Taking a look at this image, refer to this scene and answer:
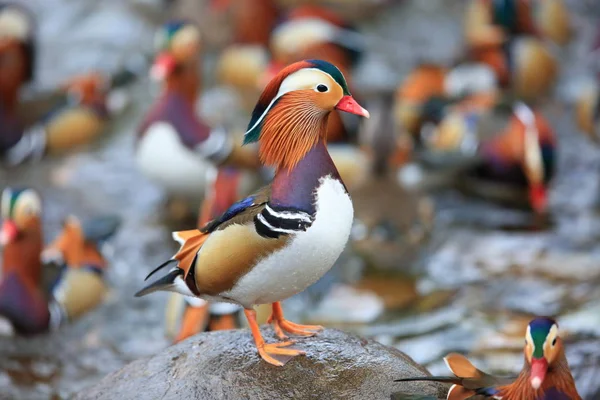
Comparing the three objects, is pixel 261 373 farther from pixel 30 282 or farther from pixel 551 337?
pixel 30 282

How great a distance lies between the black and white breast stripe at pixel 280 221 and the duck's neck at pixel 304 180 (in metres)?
0.02

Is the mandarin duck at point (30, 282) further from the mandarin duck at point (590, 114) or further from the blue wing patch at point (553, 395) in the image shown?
the mandarin duck at point (590, 114)

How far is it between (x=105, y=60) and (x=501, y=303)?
17.8 ft

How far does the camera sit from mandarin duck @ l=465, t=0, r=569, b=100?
31.7 ft

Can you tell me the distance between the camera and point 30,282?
6.64 meters

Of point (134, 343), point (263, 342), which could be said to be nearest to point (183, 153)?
point (134, 343)

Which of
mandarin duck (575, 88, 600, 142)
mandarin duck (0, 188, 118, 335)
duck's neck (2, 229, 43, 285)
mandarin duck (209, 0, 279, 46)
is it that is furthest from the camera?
mandarin duck (209, 0, 279, 46)

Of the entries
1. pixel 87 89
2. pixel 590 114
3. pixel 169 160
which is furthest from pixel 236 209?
pixel 87 89

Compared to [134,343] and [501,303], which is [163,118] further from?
[501,303]

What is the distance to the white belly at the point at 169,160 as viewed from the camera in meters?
7.79

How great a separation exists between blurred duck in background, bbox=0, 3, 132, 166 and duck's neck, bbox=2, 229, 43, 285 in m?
2.12

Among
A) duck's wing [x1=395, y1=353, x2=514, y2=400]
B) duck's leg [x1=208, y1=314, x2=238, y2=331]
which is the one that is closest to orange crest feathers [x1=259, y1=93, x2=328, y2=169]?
duck's wing [x1=395, y1=353, x2=514, y2=400]

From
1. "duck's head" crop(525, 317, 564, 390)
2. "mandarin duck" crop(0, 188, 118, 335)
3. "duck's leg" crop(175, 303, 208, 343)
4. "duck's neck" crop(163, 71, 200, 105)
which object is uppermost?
"duck's head" crop(525, 317, 564, 390)

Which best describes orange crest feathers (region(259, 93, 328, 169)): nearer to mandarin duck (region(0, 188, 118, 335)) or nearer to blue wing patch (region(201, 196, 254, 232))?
blue wing patch (region(201, 196, 254, 232))
